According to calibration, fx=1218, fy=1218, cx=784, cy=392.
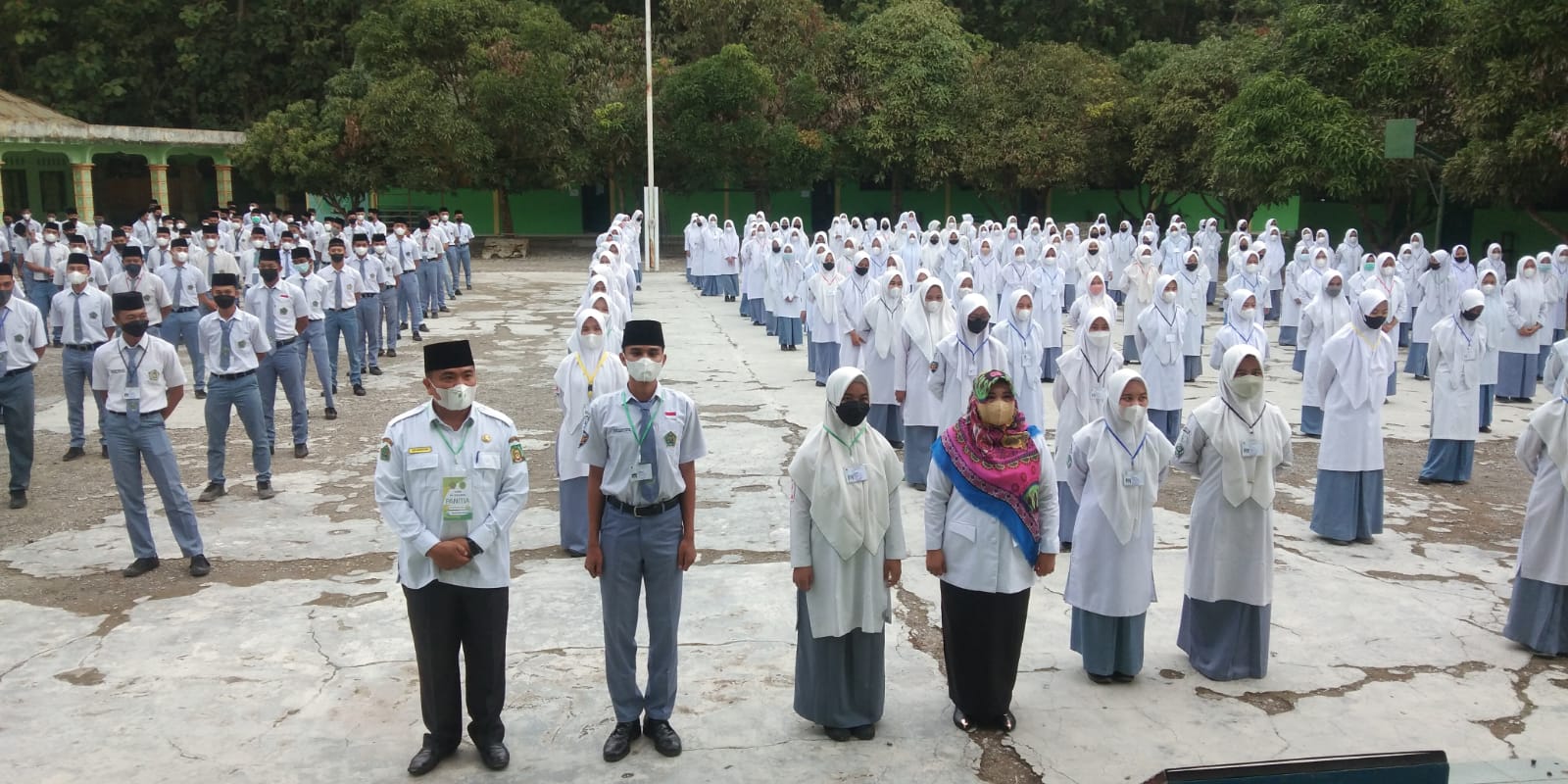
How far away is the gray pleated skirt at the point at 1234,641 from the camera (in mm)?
5676

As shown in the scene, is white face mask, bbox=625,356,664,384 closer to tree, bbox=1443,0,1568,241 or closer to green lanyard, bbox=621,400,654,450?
green lanyard, bbox=621,400,654,450

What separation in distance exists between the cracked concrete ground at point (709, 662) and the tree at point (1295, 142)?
44.7 feet

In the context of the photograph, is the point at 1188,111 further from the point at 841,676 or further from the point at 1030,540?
the point at 841,676

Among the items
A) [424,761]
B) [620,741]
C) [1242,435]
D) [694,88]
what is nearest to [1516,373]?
[1242,435]

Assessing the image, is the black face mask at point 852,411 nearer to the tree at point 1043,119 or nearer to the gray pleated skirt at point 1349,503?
the gray pleated skirt at point 1349,503

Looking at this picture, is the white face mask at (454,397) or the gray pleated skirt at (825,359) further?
the gray pleated skirt at (825,359)

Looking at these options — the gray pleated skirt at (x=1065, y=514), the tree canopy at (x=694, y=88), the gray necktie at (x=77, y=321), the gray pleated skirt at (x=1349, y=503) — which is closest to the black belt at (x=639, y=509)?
the gray pleated skirt at (x=1065, y=514)

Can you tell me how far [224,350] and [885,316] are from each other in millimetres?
5176

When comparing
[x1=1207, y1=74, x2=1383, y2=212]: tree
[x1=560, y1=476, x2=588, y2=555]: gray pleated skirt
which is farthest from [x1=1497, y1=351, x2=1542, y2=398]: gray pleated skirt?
[x1=560, y1=476, x2=588, y2=555]: gray pleated skirt

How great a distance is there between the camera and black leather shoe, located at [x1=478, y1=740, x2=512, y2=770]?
4742 mm

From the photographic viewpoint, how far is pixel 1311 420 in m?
11.4

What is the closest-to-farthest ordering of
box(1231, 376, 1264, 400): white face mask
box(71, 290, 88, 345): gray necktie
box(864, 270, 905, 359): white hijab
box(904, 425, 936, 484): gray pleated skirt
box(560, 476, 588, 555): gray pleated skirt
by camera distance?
1. box(1231, 376, 1264, 400): white face mask
2. box(560, 476, 588, 555): gray pleated skirt
3. box(904, 425, 936, 484): gray pleated skirt
4. box(71, 290, 88, 345): gray necktie
5. box(864, 270, 905, 359): white hijab

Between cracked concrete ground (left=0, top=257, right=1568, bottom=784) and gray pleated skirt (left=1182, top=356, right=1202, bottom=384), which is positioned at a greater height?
gray pleated skirt (left=1182, top=356, right=1202, bottom=384)

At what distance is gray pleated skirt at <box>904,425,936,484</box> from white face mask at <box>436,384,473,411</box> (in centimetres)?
515
